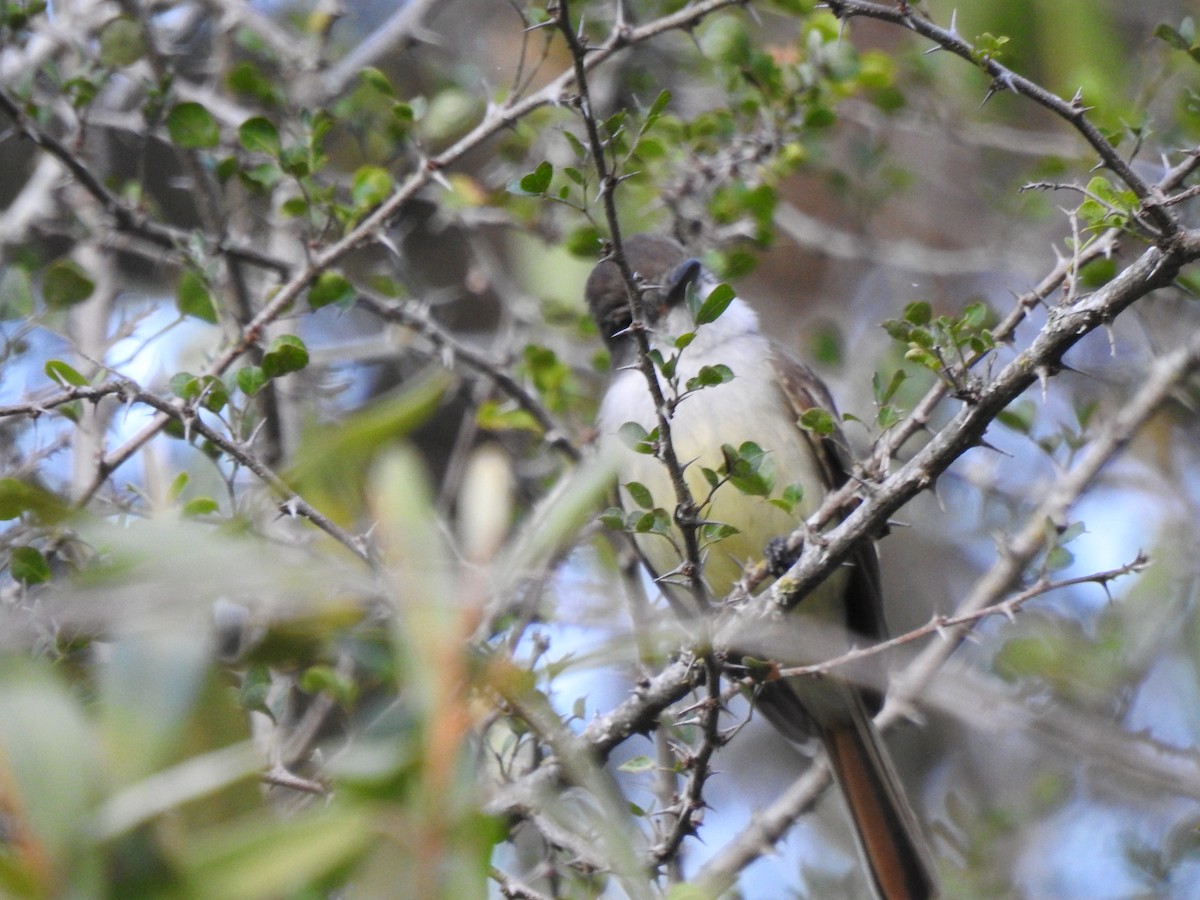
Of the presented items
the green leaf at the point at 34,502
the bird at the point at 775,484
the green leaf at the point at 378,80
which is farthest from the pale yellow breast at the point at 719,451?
the green leaf at the point at 34,502

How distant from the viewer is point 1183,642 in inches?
183

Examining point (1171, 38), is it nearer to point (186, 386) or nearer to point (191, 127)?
point (186, 386)

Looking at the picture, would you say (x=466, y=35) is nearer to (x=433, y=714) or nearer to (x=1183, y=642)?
(x=1183, y=642)

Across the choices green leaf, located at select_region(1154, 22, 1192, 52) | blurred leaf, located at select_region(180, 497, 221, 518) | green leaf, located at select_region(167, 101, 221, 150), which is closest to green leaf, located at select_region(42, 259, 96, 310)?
green leaf, located at select_region(167, 101, 221, 150)

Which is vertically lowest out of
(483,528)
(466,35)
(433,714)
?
(433,714)

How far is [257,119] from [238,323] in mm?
507

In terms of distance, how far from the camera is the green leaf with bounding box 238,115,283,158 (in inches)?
123

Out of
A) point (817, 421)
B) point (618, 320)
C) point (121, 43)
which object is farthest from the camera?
point (618, 320)

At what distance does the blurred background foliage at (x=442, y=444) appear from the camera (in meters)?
1.15

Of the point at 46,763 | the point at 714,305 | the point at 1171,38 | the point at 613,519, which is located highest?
the point at 1171,38

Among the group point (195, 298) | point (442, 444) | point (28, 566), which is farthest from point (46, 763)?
point (442, 444)

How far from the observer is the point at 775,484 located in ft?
12.5

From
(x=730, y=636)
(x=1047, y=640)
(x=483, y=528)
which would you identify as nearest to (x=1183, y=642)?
(x=1047, y=640)

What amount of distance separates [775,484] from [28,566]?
7.03 ft
